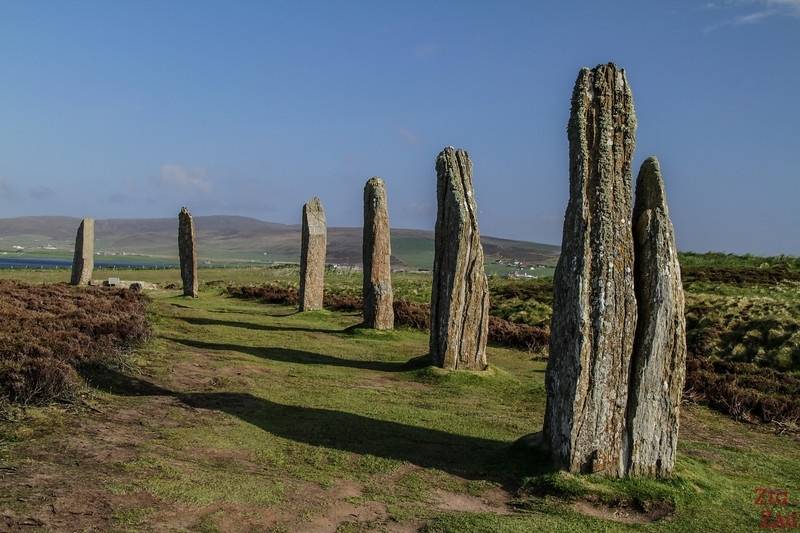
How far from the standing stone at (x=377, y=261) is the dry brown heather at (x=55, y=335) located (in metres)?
6.75

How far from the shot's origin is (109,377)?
12.1 meters

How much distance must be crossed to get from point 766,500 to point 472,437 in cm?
407

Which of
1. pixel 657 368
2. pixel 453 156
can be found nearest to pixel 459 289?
pixel 453 156

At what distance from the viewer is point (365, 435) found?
1030cm

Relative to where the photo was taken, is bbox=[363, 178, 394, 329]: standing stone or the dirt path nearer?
the dirt path

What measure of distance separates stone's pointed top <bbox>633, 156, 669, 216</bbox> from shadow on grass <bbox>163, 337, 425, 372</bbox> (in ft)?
24.4

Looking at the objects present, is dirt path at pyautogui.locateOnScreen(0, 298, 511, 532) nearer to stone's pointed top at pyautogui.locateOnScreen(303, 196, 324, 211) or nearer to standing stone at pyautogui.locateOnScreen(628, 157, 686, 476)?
standing stone at pyautogui.locateOnScreen(628, 157, 686, 476)

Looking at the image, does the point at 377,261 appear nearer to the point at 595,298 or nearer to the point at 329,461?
the point at 329,461

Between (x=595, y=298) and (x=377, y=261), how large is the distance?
520 inches

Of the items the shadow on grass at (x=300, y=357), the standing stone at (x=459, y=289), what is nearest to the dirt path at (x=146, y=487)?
the shadow on grass at (x=300, y=357)

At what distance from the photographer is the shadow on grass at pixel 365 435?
9000mm

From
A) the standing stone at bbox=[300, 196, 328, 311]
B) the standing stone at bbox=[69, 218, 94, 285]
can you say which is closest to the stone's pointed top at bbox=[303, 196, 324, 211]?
the standing stone at bbox=[300, 196, 328, 311]

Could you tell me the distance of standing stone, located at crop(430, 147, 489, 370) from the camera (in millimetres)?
14914

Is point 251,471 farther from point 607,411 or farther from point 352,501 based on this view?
point 607,411
